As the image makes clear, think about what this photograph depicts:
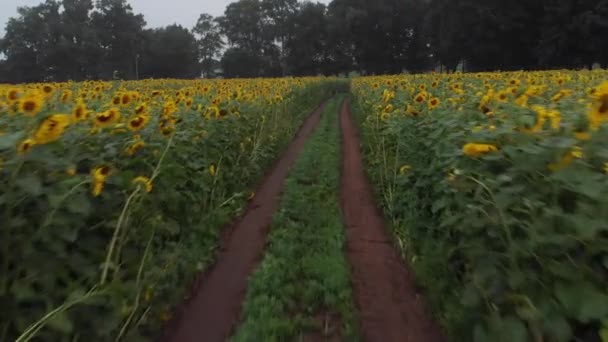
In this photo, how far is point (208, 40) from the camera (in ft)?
266

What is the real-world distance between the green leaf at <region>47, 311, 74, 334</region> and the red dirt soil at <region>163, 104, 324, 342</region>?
140cm

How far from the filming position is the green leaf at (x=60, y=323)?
1979 millimetres

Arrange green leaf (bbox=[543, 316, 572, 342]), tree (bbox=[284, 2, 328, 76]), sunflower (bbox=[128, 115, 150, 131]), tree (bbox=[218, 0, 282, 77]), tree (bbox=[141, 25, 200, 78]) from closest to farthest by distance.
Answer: green leaf (bbox=[543, 316, 572, 342]) < sunflower (bbox=[128, 115, 150, 131]) < tree (bbox=[141, 25, 200, 78]) < tree (bbox=[284, 2, 328, 76]) < tree (bbox=[218, 0, 282, 77])

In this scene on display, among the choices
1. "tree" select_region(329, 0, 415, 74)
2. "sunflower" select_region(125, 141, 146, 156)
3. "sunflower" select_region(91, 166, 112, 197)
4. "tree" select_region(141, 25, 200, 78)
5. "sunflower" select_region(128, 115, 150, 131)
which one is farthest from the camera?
"tree" select_region(141, 25, 200, 78)

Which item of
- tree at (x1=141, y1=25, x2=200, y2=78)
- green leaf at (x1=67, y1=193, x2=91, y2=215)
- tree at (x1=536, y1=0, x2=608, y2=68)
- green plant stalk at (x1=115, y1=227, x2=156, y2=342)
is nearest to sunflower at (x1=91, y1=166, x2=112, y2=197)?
green leaf at (x1=67, y1=193, x2=91, y2=215)

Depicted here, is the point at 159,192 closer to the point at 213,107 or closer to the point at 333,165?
the point at 213,107

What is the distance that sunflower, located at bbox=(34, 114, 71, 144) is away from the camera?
2.03 meters

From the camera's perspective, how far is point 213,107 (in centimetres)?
530

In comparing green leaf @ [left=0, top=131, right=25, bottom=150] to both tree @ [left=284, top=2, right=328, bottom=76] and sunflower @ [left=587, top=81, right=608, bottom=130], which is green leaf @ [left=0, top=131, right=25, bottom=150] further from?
tree @ [left=284, top=2, right=328, bottom=76]

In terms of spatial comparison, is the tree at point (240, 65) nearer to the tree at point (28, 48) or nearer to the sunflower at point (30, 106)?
the tree at point (28, 48)

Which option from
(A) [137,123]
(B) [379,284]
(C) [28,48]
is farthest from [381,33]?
(A) [137,123]

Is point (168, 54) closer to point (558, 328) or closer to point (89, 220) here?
point (89, 220)

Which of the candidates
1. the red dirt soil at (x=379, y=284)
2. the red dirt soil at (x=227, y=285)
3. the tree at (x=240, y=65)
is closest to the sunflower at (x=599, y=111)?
the red dirt soil at (x=379, y=284)

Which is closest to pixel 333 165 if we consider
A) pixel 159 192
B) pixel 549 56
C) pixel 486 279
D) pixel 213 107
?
pixel 213 107
